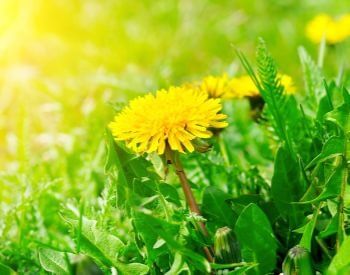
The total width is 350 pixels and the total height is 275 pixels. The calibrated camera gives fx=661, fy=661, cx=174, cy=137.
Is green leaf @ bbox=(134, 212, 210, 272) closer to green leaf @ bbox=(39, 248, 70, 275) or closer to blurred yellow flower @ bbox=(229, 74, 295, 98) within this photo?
green leaf @ bbox=(39, 248, 70, 275)

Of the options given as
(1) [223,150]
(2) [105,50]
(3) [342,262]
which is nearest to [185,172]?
(1) [223,150]

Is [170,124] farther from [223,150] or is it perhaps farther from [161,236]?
[223,150]

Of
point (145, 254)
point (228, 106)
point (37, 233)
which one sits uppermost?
point (228, 106)

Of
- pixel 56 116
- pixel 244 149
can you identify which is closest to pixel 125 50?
pixel 56 116

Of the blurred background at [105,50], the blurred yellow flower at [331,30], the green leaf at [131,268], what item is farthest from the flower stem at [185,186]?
the blurred yellow flower at [331,30]

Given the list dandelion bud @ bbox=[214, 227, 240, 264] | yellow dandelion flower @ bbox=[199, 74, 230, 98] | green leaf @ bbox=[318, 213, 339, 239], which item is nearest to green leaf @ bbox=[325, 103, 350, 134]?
green leaf @ bbox=[318, 213, 339, 239]

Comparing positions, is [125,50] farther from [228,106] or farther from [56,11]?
[228,106]
